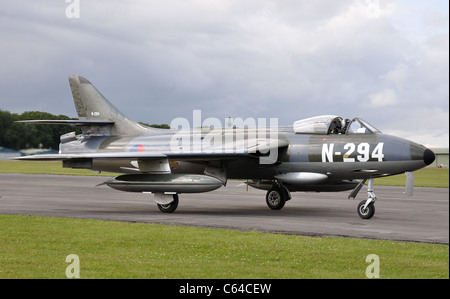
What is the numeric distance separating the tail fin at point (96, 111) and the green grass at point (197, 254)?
28.1ft

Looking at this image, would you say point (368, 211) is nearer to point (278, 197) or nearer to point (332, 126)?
point (332, 126)

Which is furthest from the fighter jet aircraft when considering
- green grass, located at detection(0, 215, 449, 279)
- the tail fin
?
green grass, located at detection(0, 215, 449, 279)

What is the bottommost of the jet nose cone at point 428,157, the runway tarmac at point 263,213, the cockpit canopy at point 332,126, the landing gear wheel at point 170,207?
the runway tarmac at point 263,213

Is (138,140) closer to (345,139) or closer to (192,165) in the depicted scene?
(192,165)

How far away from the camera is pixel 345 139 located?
674 inches

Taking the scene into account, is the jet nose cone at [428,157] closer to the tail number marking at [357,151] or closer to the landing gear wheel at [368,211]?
the tail number marking at [357,151]

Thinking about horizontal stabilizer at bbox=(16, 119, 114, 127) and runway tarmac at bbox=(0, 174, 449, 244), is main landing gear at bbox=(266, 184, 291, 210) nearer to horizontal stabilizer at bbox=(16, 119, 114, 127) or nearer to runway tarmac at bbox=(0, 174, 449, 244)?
runway tarmac at bbox=(0, 174, 449, 244)

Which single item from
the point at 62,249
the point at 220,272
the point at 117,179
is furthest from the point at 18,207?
the point at 220,272

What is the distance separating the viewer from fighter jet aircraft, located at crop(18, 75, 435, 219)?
16594 mm

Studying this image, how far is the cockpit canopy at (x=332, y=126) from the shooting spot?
17.1 metres

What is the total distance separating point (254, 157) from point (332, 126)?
2534 millimetres

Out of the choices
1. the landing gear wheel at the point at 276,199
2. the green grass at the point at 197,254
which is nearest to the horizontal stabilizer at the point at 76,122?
the landing gear wheel at the point at 276,199

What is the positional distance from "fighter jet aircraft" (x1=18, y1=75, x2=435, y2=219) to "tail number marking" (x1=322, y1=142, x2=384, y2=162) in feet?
0.09
